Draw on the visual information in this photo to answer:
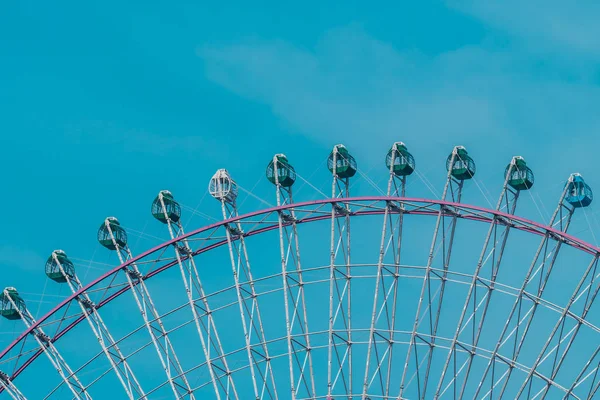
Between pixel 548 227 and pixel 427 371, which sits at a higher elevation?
pixel 548 227

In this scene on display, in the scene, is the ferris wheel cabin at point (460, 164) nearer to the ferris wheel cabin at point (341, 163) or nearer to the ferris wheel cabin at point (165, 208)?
the ferris wheel cabin at point (341, 163)

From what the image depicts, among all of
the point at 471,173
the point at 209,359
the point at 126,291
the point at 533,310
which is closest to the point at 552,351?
the point at 533,310

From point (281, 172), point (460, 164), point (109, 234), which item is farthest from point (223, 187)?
point (460, 164)

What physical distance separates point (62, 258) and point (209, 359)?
45.2 ft

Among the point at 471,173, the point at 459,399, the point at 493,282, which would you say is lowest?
the point at 459,399

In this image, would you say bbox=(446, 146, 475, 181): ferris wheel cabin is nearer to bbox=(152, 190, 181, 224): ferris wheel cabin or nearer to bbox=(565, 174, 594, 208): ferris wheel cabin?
bbox=(565, 174, 594, 208): ferris wheel cabin

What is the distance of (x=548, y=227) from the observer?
85438 mm

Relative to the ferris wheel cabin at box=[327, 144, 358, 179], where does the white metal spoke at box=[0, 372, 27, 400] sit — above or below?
below

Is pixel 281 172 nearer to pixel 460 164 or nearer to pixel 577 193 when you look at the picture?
pixel 460 164

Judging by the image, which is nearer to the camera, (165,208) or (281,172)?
(281,172)

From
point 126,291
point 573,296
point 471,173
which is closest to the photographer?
point 573,296

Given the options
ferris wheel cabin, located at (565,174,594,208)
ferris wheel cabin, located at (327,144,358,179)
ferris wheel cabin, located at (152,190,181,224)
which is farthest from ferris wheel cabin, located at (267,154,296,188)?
ferris wheel cabin, located at (565,174,594,208)

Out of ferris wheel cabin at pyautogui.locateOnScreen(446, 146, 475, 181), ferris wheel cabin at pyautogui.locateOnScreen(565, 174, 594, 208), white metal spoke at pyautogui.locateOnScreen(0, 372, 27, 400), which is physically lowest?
white metal spoke at pyautogui.locateOnScreen(0, 372, 27, 400)

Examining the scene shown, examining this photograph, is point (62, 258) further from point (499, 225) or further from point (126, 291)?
point (499, 225)
